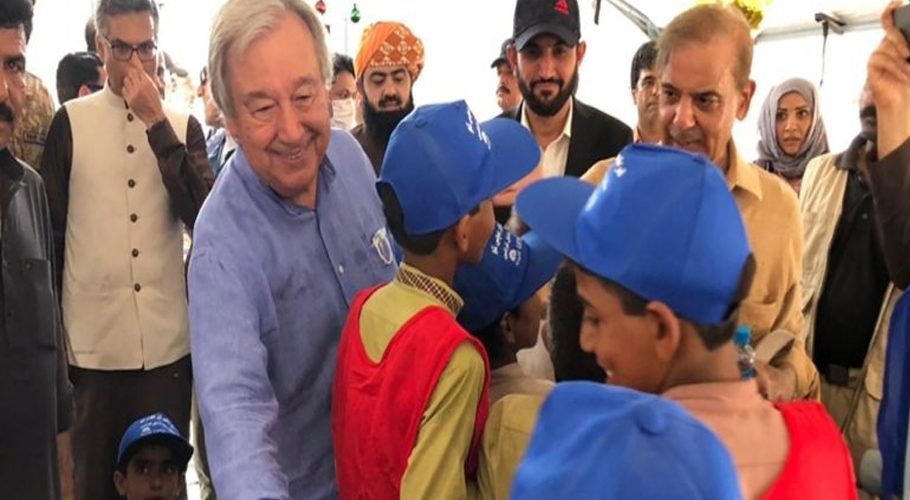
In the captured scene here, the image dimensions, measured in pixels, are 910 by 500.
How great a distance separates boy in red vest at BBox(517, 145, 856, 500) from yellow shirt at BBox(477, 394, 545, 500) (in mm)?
271

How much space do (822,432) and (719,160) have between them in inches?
32.5

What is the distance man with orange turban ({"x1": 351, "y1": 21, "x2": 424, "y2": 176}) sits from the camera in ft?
11.1

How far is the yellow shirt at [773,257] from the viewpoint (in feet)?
5.31

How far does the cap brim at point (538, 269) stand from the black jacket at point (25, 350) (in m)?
1.15

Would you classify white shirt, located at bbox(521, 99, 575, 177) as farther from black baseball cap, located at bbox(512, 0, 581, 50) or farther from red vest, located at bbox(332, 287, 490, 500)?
red vest, located at bbox(332, 287, 490, 500)

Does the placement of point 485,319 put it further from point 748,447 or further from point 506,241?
point 748,447

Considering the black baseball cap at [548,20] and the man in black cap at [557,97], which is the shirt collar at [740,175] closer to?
the man in black cap at [557,97]

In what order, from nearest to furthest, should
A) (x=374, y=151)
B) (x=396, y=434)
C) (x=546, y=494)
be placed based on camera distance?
(x=546, y=494)
(x=396, y=434)
(x=374, y=151)

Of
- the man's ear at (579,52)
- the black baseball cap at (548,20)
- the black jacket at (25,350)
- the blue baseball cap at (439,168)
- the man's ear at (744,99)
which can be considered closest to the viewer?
the blue baseball cap at (439,168)

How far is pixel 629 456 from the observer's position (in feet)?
2.73

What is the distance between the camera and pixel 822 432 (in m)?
1.02

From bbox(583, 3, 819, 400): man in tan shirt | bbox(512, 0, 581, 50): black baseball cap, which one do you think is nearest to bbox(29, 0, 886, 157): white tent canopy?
bbox(512, 0, 581, 50): black baseball cap

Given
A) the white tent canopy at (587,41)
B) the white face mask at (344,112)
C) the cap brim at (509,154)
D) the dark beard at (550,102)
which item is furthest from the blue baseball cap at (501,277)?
the white face mask at (344,112)

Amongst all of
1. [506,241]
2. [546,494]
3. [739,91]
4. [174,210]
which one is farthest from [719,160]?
[174,210]
